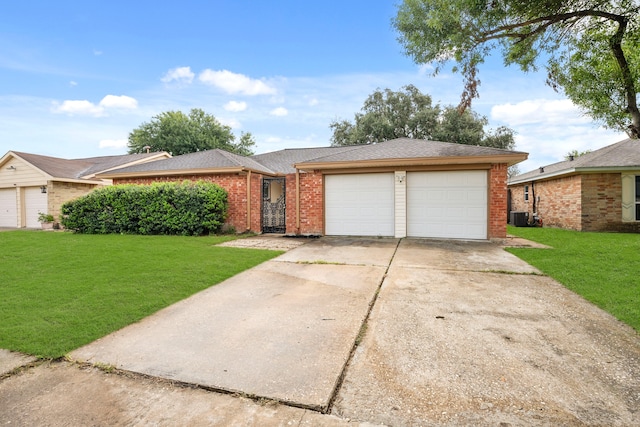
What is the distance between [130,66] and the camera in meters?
14.5

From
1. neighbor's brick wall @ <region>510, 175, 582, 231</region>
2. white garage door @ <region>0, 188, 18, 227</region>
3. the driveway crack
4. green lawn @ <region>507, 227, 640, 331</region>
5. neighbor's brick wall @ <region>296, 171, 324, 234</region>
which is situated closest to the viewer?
Result: the driveway crack

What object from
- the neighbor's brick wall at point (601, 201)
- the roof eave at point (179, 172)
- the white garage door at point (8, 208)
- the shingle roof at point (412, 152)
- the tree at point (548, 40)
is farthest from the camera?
the white garage door at point (8, 208)

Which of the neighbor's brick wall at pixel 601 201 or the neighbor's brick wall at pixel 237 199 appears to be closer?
the neighbor's brick wall at pixel 237 199

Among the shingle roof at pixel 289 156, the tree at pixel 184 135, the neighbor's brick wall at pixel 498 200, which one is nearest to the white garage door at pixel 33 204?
the shingle roof at pixel 289 156

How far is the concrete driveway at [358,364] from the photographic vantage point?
2010mm

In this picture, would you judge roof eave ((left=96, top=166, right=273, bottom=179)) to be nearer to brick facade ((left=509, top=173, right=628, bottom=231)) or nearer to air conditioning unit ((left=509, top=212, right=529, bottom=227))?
air conditioning unit ((left=509, top=212, right=529, bottom=227))

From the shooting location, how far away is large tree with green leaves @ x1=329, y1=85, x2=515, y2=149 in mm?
26172

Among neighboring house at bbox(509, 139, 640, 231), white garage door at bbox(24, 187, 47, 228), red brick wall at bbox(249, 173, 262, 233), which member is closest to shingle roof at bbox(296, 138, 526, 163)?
red brick wall at bbox(249, 173, 262, 233)

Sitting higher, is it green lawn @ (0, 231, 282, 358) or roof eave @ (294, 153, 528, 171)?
roof eave @ (294, 153, 528, 171)

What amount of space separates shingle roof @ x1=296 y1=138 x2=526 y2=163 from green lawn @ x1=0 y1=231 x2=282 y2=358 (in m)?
4.70

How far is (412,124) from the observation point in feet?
92.2

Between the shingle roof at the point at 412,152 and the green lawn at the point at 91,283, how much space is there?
4.70 metres

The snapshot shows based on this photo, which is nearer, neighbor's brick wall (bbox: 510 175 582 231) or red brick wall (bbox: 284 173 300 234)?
red brick wall (bbox: 284 173 300 234)

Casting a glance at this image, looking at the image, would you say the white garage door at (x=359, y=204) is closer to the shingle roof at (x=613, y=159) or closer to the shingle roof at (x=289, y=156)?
the shingle roof at (x=289, y=156)
